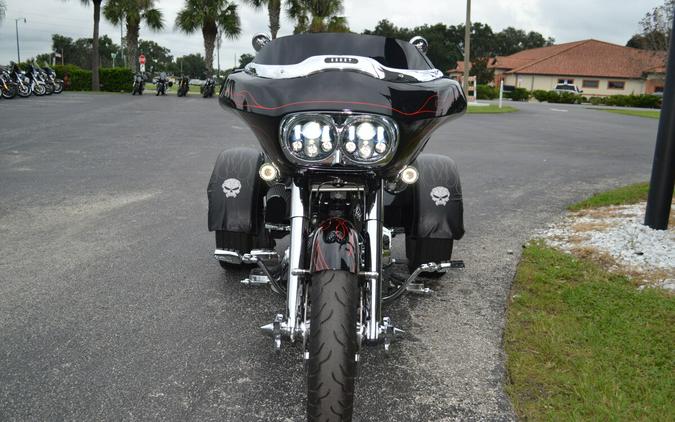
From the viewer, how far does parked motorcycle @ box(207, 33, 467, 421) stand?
2.33 m

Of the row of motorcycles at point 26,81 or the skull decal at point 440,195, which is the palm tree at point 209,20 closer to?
the row of motorcycles at point 26,81

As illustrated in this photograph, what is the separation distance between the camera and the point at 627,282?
426 cm

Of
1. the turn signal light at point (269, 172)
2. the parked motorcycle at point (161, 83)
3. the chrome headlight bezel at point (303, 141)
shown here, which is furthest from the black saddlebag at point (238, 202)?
the parked motorcycle at point (161, 83)

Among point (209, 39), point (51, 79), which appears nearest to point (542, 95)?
point (209, 39)

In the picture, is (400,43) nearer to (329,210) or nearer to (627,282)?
(329,210)

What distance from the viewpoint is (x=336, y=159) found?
242 cm

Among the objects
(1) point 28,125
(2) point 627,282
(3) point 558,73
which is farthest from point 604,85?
(2) point 627,282

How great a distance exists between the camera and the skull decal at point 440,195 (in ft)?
12.1

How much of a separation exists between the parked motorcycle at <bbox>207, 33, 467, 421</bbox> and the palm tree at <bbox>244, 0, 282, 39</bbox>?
35643 mm

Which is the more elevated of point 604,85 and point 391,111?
point 604,85

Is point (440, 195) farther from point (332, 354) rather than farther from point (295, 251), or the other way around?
point (332, 354)

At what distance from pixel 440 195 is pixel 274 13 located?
35853 mm

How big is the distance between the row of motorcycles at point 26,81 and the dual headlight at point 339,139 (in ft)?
80.3

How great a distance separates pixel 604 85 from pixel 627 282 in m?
71.9
